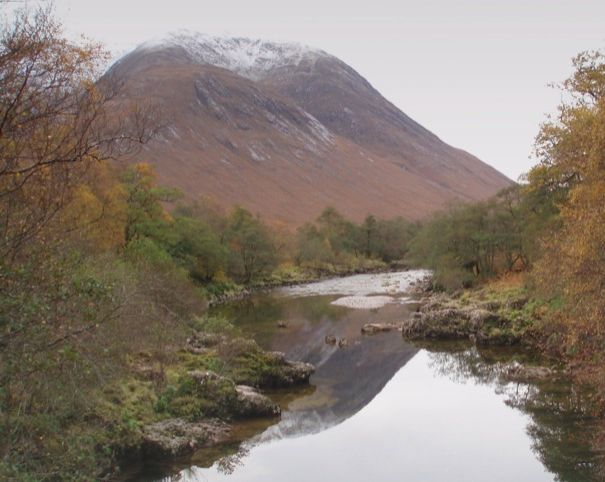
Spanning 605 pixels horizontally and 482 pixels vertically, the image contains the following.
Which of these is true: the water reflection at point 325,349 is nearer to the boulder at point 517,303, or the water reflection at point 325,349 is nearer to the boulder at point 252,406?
the boulder at point 252,406

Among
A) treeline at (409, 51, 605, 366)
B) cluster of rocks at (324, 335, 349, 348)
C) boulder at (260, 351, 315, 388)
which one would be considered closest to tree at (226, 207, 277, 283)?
treeline at (409, 51, 605, 366)

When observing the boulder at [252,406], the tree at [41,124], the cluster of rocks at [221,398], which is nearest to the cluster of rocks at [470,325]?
the cluster of rocks at [221,398]

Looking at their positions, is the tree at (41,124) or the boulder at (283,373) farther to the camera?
the boulder at (283,373)

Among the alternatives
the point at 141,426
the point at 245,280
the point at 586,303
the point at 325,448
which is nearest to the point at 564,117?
the point at 586,303

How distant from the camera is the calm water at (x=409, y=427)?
17844mm

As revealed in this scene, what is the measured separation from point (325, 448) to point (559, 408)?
8.47 m

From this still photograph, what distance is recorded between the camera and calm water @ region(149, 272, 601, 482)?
17844mm

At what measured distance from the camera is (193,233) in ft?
195

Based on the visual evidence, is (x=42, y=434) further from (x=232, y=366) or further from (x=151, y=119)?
(x=232, y=366)

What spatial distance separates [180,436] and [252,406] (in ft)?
13.2

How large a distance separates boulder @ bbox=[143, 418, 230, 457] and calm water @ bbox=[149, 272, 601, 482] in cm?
52

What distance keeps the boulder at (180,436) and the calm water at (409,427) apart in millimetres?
520

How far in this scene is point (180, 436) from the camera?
19172 millimetres

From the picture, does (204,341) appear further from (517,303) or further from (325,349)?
(517,303)
